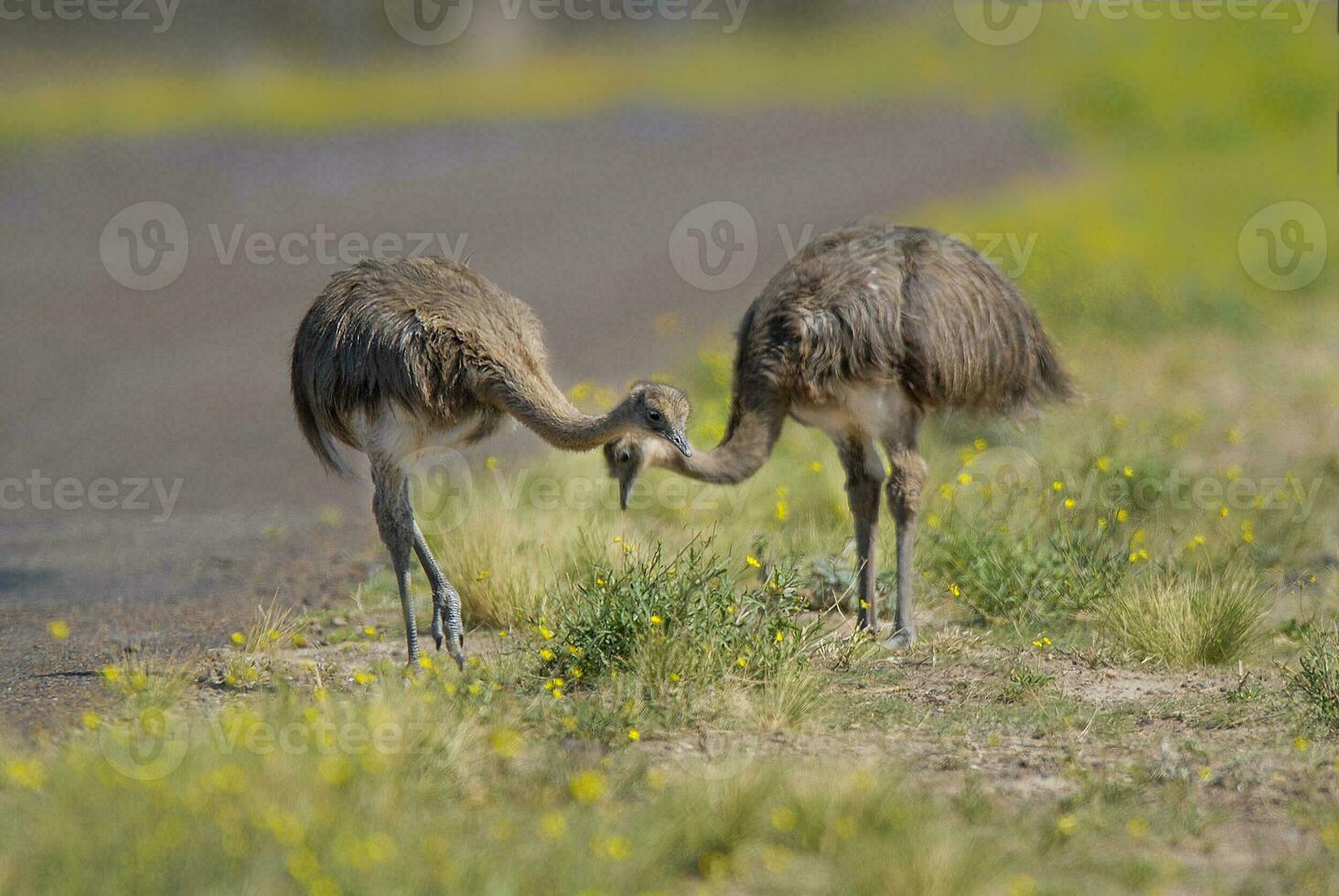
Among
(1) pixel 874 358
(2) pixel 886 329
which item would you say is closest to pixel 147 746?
(1) pixel 874 358

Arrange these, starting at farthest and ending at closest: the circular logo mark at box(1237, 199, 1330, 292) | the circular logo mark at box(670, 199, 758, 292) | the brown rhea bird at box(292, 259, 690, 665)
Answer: the circular logo mark at box(670, 199, 758, 292) → the circular logo mark at box(1237, 199, 1330, 292) → the brown rhea bird at box(292, 259, 690, 665)

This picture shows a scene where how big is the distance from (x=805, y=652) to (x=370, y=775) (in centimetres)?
221

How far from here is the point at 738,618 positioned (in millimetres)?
6641

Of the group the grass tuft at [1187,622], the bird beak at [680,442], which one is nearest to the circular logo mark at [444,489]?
the bird beak at [680,442]

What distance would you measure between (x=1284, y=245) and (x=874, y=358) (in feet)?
40.1

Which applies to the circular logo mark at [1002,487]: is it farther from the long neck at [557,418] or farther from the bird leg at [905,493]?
the long neck at [557,418]

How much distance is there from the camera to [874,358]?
7.59m

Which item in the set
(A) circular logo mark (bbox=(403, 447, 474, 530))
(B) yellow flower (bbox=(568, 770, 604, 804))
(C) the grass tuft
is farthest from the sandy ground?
(C) the grass tuft

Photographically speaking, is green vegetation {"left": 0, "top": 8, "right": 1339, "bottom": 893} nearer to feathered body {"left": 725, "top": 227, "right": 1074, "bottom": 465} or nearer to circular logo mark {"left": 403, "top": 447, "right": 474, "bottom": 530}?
circular logo mark {"left": 403, "top": 447, "right": 474, "bottom": 530}

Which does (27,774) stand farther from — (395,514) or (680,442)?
(680,442)

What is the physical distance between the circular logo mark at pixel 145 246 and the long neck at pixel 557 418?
10.4 m

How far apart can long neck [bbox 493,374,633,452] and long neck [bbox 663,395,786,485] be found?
0.52 m

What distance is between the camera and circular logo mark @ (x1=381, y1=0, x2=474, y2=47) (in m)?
32.9

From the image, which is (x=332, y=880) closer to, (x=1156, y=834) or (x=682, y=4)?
(x=1156, y=834)
